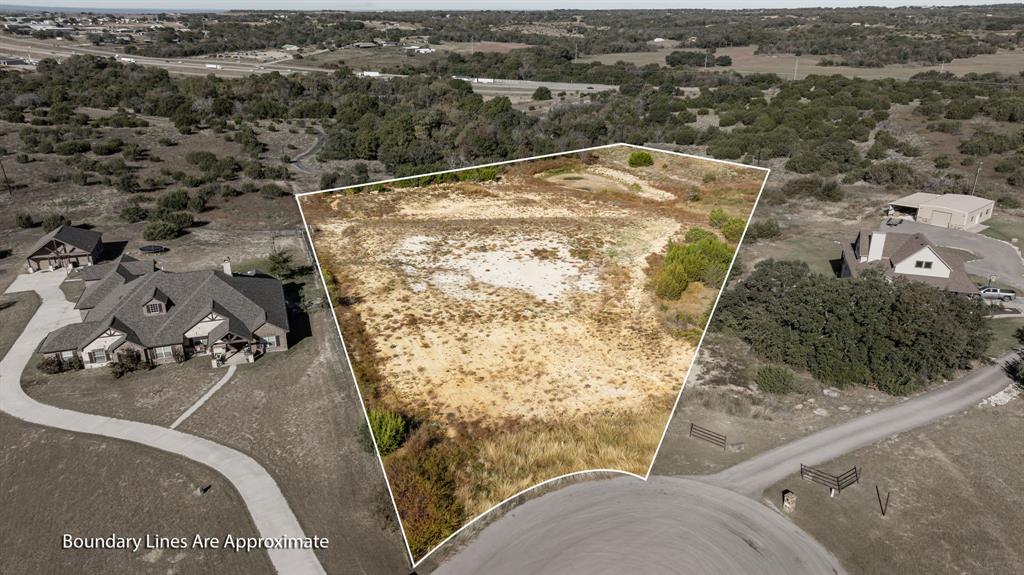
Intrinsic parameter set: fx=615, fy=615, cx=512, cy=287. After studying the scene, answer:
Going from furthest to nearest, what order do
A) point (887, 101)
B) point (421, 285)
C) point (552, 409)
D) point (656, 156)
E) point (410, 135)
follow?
point (887, 101)
point (410, 135)
point (656, 156)
point (421, 285)
point (552, 409)

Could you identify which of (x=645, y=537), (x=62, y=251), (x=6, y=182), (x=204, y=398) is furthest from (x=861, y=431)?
(x=6, y=182)

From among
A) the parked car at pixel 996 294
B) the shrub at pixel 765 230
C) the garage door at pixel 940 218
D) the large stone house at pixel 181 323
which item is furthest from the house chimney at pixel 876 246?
the large stone house at pixel 181 323

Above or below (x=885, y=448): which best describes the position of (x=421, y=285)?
above

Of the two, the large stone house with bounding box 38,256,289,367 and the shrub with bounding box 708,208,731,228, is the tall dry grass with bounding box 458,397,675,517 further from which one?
the large stone house with bounding box 38,256,289,367

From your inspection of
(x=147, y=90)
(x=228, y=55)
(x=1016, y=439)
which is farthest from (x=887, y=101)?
(x=228, y=55)

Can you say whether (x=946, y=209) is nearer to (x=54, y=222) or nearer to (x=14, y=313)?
(x=14, y=313)

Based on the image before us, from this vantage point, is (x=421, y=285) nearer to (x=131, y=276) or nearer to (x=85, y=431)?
(x=85, y=431)
